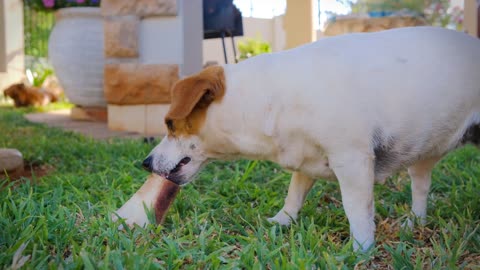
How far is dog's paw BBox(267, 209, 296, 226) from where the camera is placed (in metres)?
2.35

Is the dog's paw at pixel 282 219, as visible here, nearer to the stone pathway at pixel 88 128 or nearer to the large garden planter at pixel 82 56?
the stone pathway at pixel 88 128

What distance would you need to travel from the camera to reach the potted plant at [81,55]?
6.21 meters

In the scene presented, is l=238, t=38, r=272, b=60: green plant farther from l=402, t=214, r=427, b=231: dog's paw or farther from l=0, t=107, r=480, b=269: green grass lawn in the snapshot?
l=402, t=214, r=427, b=231: dog's paw

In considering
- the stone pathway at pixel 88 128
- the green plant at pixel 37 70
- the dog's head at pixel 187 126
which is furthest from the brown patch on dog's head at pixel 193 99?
the green plant at pixel 37 70

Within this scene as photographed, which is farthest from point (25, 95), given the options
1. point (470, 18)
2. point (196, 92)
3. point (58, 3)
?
point (196, 92)

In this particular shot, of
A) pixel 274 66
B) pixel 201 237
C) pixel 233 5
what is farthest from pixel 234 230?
pixel 233 5

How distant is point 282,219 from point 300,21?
6254 millimetres

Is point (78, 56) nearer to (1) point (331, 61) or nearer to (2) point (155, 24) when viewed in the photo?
(2) point (155, 24)

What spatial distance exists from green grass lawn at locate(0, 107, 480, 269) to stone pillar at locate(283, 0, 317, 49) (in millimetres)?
4877

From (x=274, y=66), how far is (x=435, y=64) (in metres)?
0.54

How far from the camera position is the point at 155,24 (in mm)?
5035

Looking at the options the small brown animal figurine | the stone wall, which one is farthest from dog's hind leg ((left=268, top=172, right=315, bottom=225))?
the small brown animal figurine

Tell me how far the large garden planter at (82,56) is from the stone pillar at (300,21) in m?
3.05

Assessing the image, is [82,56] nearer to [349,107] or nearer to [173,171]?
[173,171]
